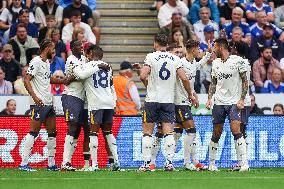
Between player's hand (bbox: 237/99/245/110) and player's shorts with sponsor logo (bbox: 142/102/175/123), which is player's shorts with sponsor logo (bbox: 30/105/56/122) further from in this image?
player's hand (bbox: 237/99/245/110)

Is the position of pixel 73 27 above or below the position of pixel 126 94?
above

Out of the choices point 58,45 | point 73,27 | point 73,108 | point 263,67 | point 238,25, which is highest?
point 238,25

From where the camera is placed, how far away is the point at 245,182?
1808cm

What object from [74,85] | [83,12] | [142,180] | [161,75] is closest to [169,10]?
[83,12]

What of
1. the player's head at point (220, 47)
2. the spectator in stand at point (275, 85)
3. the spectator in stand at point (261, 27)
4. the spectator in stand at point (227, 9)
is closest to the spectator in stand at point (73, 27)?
the spectator in stand at point (227, 9)

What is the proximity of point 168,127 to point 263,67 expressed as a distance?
24.6 feet

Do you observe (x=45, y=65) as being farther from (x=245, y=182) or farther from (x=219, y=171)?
(x=245, y=182)

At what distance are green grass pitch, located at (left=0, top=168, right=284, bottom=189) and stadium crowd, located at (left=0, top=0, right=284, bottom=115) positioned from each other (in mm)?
6123

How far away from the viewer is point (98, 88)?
2128 cm

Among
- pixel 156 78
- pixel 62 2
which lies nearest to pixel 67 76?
pixel 156 78

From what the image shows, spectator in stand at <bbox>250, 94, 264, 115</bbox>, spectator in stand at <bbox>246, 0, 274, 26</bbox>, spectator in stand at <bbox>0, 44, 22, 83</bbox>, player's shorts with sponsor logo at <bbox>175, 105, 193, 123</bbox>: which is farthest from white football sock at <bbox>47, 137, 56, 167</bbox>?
spectator in stand at <bbox>246, 0, 274, 26</bbox>

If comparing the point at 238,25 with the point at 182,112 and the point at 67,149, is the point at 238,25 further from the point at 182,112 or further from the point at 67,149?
the point at 67,149

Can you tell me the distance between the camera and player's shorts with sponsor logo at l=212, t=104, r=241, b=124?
69.8ft

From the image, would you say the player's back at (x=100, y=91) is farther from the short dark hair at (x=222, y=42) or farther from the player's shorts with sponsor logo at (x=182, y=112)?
the short dark hair at (x=222, y=42)
